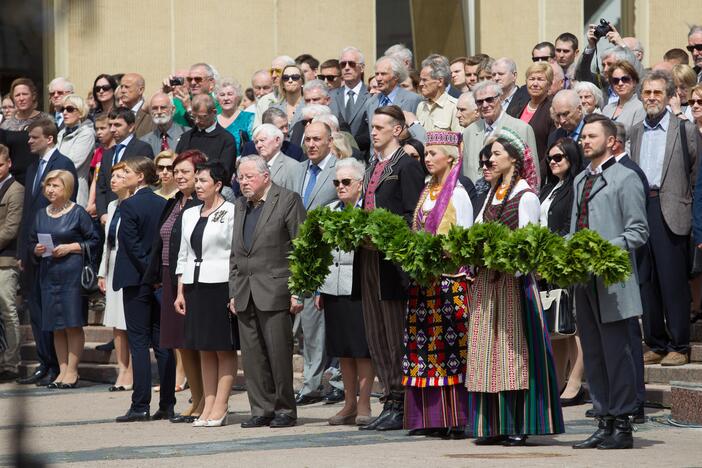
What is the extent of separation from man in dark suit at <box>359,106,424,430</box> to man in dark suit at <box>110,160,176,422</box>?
200cm

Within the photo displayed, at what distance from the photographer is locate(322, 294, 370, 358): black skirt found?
905cm

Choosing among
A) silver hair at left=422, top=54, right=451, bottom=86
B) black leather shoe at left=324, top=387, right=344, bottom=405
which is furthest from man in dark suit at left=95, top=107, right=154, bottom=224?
black leather shoe at left=324, top=387, right=344, bottom=405

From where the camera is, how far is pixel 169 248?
9.98 m

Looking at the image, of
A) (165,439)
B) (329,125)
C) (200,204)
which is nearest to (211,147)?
(329,125)

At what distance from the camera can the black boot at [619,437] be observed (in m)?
7.65

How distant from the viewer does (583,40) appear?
17.9m

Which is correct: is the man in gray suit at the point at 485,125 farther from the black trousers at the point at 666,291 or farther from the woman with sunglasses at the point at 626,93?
the black trousers at the point at 666,291

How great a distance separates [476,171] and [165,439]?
4062 millimetres

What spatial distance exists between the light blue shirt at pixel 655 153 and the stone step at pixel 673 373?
150 cm

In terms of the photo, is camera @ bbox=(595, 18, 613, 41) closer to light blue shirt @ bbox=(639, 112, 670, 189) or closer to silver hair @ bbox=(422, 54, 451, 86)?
silver hair @ bbox=(422, 54, 451, 86)

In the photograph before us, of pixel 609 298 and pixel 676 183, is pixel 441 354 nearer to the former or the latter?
pixel 609 298

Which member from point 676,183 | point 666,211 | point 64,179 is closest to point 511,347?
point 666,211

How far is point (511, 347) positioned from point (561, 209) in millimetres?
2296

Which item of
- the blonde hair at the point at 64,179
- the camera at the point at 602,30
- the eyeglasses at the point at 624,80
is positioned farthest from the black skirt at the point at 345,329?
the camera at the point at 602,30
